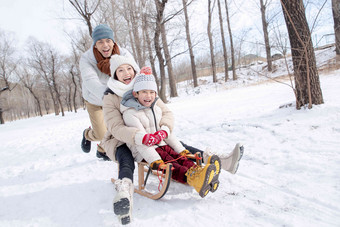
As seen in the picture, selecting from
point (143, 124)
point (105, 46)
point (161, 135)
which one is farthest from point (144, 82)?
point (105, 46)

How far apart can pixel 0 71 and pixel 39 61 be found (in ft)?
13.1

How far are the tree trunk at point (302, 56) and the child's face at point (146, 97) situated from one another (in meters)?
2.95

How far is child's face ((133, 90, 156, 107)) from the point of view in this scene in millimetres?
2219

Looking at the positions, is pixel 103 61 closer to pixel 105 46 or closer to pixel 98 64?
pixel 98 64

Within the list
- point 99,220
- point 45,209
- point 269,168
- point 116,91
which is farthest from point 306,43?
point 45,209

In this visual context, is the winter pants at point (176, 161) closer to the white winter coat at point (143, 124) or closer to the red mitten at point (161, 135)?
the white winter coat at point (143, 124)

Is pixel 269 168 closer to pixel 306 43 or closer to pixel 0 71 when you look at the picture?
pixel 306 43

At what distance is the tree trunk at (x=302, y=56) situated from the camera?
380cm

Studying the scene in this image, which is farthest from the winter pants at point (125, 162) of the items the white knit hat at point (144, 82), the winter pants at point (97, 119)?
the winter pants at point (97, 119)

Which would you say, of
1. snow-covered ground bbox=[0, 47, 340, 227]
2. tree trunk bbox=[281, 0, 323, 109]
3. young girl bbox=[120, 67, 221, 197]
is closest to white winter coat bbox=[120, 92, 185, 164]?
young girl bbox=[120, 67, 221, 197]

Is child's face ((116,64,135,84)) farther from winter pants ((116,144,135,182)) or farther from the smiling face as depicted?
winter pants ((116,144,135,182))

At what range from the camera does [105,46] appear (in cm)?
270

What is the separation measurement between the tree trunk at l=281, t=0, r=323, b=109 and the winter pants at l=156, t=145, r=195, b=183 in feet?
9.41

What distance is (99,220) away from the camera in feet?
5.79
